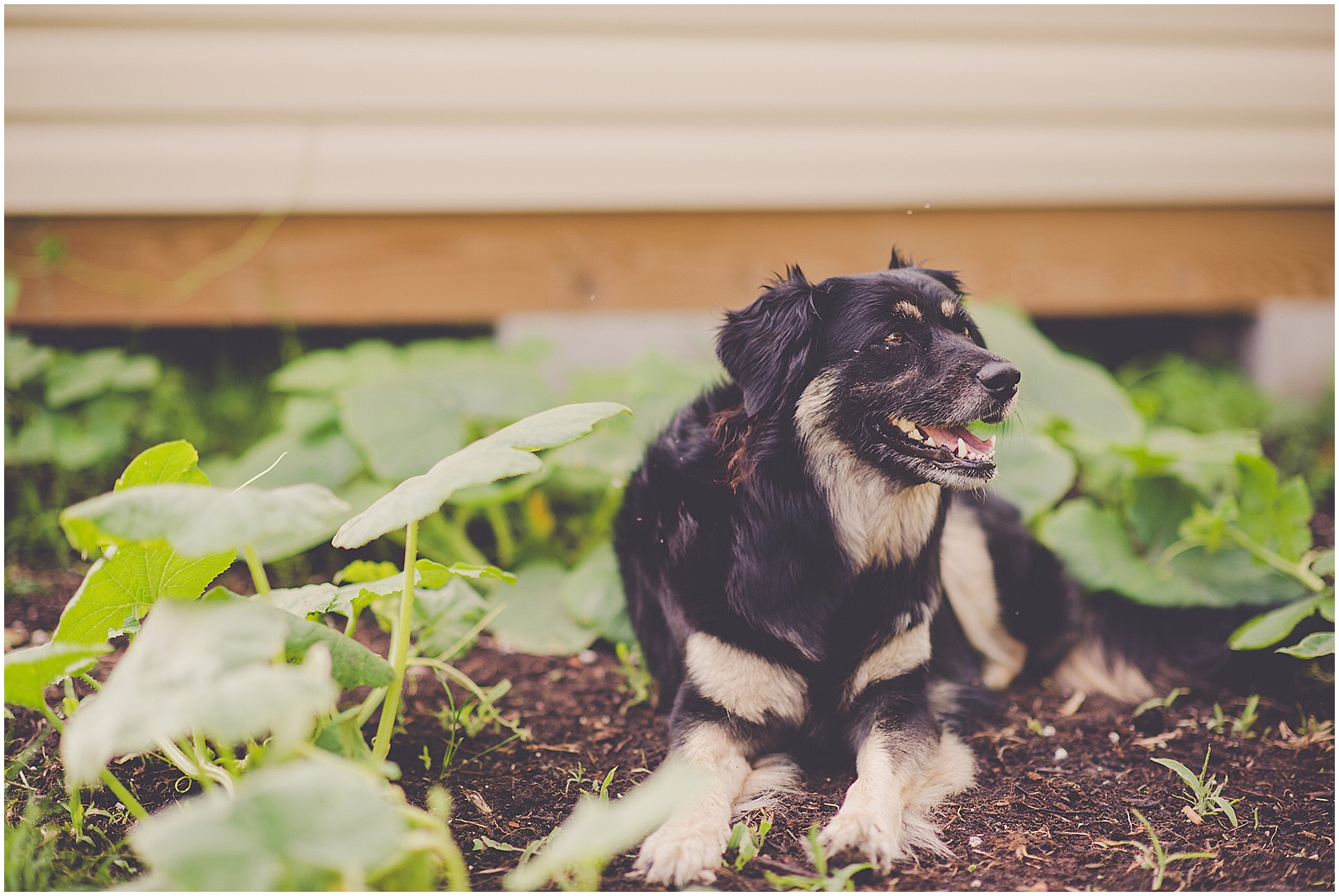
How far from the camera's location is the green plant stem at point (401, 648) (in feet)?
5.18

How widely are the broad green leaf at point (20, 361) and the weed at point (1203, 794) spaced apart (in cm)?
393

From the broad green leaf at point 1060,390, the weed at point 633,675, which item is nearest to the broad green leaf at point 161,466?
the weed at point 633,675

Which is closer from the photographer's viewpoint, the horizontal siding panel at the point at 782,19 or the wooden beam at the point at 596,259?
the horizontal siding panel at the point at 782,19

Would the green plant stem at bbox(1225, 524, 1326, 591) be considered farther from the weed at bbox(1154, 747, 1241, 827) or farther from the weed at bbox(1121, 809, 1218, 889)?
the weed at bbox(1121, 809, 1218, 889)

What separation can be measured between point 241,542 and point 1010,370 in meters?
1.49

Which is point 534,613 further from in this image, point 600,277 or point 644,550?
point 600,277

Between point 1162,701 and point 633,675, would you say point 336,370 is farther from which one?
point 1162,701

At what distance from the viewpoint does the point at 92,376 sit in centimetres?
341

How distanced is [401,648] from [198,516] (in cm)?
55

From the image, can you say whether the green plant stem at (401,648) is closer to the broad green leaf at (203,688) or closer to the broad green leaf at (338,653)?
the broad green leaf at (338,653)

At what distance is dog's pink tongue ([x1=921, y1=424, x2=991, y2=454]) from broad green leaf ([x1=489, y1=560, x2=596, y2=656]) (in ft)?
3.99

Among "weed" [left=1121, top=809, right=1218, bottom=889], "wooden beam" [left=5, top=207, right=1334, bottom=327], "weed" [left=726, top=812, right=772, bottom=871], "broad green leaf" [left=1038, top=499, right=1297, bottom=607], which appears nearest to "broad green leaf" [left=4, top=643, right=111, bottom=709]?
"weed" [left=726, top=812, right=772, bottom=871]

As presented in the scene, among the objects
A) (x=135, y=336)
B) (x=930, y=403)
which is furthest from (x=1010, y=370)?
(x=135, y=336)

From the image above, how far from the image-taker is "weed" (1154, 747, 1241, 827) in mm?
1816
